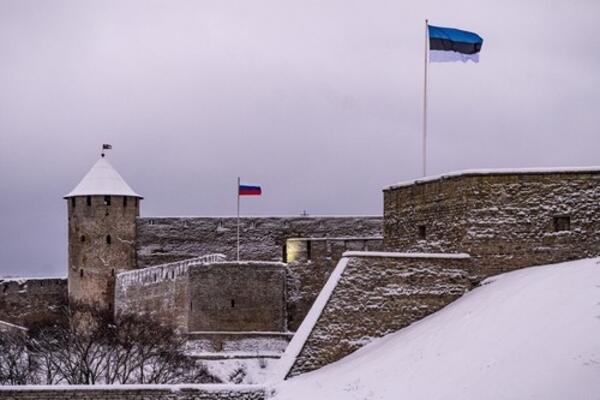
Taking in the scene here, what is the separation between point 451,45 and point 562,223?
589 centimetres

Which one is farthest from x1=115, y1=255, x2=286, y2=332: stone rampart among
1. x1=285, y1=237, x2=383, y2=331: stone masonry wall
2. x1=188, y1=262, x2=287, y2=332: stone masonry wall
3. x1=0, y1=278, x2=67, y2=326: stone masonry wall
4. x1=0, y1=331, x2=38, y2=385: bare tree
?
x1=0, y1=278, x2=67, y2=326: stone masonry wall

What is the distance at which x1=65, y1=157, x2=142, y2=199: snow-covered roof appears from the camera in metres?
46.4

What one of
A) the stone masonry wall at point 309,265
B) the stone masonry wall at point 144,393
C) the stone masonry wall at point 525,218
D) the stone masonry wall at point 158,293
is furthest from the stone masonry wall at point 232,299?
the stone masonry wall at point 144,393

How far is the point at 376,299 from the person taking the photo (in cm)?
2162

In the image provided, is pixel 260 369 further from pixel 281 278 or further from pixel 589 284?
pixel 589 284

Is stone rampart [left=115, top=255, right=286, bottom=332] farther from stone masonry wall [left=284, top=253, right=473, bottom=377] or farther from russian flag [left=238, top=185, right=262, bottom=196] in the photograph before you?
stone masonry wall [left=284, top=253, right=473, bottom=377]

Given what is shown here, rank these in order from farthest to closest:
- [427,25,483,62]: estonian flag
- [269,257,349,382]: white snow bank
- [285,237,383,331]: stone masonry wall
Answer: [285,237,383,331]: stone masonry wall
[427,25,483,62]: estonian flag
[269,257,349,382]: white snow bank

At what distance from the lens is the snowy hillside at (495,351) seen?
15414 millimetres

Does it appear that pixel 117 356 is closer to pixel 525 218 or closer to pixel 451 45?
pixel 451 45

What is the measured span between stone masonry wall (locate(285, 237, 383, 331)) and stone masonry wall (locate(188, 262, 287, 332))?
1.33m

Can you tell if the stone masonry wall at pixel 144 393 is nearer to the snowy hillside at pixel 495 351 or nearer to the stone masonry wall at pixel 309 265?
Result: the snowy hillside at pixel 495 351

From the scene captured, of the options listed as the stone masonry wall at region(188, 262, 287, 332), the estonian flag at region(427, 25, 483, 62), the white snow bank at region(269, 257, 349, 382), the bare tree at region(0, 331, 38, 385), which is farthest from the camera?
the stone masonry wall at region(188, 262, 287, 332)

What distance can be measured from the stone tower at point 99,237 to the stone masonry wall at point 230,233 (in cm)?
71

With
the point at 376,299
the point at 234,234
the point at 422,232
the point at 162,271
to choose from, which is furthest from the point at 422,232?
the point at 234,234
